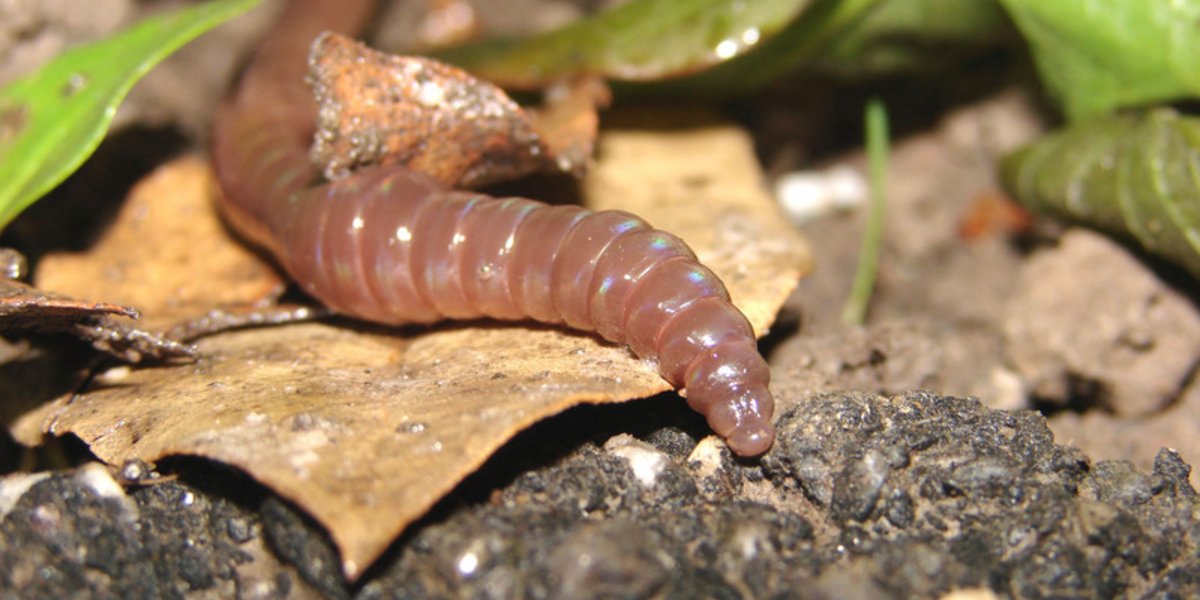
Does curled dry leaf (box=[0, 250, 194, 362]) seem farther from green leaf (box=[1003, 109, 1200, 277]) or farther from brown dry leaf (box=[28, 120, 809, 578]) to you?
green leaf (box=[1003, 109, 1200, 277])

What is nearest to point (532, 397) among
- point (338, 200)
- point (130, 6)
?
point (338, 200)

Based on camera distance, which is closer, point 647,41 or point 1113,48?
point 1113,48

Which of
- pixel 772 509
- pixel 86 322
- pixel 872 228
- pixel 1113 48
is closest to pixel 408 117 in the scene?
pixel 86 322

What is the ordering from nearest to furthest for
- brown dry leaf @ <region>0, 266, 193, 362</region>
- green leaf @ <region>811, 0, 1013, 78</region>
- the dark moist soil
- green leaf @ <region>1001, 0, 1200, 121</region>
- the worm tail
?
the dark moist soil → the worm tail → brown dry leaf @ <region>0, 266, 193, 362</region> → green leaf @ <region>1001, 0, 1200, 121</region> → green leaf @ <region>811, 0, 1013, 78</region>

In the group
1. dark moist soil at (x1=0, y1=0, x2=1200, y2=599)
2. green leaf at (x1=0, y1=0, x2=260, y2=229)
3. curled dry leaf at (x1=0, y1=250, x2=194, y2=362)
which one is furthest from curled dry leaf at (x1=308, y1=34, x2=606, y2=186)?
dark moist soil at (x1=0, y1=0, x2=1200, y2=599)

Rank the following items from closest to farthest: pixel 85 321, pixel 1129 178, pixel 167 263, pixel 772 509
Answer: pixel 772 509 → pixel 85 321 → pixel 1129 178 → pixel 167 263

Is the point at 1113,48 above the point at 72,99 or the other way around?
the other way around

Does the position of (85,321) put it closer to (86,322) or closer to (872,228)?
(86,322)
